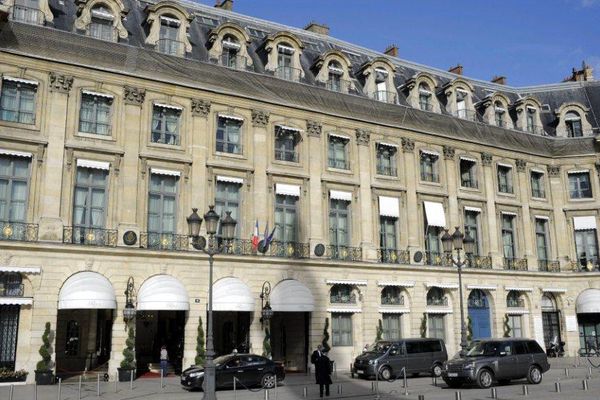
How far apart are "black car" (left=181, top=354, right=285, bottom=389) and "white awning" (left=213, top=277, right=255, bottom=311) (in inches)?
194

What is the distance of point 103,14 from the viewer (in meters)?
30.1

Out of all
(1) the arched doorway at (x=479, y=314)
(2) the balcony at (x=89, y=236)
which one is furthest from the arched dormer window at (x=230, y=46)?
(1) the arched doorway at (x=479, y=314)

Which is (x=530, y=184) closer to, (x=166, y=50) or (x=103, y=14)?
(x=166, y=50)

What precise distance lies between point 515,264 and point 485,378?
18.5 metres

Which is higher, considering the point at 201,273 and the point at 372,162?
the point at 372,162

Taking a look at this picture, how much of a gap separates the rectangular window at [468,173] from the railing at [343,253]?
997 cm

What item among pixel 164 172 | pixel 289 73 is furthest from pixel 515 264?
pixel 164 172

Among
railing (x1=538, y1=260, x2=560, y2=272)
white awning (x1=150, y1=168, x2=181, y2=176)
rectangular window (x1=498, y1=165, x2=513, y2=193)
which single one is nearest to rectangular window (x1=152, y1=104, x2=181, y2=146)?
white awning (x1=150, y1=168, x2=181, y2=176)

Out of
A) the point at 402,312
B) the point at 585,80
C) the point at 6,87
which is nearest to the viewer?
the point at 6,87

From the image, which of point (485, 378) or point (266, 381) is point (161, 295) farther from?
point (485, 378)

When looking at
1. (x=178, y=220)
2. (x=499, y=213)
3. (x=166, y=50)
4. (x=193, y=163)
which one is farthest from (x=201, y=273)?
(x=499, y=213)

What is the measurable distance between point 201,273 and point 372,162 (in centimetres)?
1206

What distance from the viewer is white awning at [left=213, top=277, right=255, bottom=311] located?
28.9 metres

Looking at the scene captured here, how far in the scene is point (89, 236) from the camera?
2759cm
